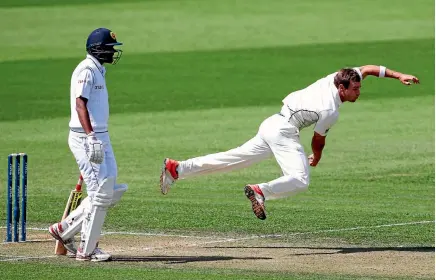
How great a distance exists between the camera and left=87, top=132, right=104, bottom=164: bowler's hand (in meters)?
11.5

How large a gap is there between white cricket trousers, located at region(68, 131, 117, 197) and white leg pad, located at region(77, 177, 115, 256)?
0.06m

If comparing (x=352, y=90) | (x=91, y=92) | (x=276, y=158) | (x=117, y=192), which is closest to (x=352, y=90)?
(x=352, y=90)

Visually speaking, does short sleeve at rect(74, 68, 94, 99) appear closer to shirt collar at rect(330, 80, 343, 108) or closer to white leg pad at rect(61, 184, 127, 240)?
white leg pad at rect(61, 184, 127, 240)

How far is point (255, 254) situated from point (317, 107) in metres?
1.59

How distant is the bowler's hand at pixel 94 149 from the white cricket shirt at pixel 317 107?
2.35m

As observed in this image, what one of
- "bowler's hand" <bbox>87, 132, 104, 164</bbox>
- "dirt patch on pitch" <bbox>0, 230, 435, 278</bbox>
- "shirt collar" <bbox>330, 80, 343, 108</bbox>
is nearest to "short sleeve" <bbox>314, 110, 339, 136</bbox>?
"shirt collar" <bbox>330, 80, 343, 108</bbox>

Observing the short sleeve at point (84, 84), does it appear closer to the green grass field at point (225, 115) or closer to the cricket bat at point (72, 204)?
the cricket bat at point (72, 204)

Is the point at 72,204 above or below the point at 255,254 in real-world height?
above

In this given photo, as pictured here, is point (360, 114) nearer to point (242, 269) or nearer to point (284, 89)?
point (284, 89)

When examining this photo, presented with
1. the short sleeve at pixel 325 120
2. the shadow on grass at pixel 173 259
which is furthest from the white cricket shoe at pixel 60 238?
the short sleeve at pixel 325 120

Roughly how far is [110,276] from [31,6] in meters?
30.6

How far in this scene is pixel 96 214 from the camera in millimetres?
11906

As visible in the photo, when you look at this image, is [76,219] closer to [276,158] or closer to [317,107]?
[276,158]

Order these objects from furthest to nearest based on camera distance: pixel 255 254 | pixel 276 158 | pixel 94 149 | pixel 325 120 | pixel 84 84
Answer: pixel 276 158 < pixel 325 120 < pixel 255 254 < pixel 84 84 < pixel 94 149
